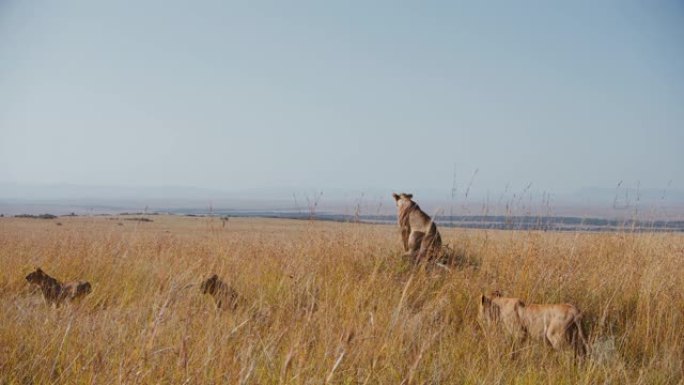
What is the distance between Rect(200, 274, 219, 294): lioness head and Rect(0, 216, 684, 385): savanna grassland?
0.14 m

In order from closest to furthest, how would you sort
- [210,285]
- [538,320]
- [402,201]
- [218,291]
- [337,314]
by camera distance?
[538,320] → [337,314] → [218,291] → [210,285] → [402,201]

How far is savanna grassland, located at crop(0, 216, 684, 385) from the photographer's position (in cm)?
279

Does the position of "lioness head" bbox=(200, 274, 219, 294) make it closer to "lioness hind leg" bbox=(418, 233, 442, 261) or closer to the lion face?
"lioness hind leg" bbox=(418, 233, 442, 261)

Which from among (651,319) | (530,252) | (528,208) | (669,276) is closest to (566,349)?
(651,319)

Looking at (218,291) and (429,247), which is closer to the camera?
(218,291)

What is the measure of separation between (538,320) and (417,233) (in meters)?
2.68

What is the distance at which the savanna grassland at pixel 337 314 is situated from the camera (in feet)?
9.16

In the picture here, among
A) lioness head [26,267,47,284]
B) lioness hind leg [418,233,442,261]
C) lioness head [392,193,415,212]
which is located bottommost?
lioness head [26,267,47,284]

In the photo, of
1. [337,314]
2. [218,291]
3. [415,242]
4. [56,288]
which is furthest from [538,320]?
[56,288]

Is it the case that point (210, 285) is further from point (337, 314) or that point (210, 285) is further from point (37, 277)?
point (37, 277)

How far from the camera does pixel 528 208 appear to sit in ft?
24.3

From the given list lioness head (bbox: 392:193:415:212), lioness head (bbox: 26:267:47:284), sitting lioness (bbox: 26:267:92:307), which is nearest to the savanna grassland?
sitting lioness (bbox: 26:267:92:307)

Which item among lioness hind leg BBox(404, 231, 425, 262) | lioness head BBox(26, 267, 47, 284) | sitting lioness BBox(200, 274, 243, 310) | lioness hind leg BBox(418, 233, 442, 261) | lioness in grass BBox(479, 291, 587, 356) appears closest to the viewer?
lioness in grass BBox(479, 291, 587, 356)

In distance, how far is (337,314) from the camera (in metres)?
4.32
